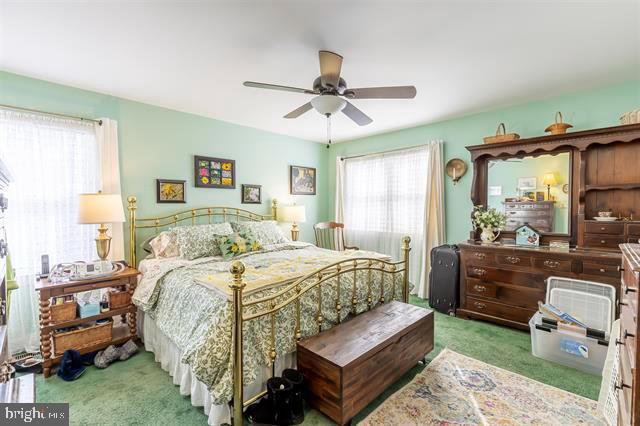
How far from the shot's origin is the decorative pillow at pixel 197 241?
300 centimetres

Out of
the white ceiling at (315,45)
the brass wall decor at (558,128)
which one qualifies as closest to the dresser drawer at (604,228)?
the brass wall decor at (558,128)

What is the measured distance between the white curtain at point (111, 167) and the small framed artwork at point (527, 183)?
469cm

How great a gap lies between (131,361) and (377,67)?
3.42 meters

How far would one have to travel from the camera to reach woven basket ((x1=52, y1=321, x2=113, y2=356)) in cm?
235

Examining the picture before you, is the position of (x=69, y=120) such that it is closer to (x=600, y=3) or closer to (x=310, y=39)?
(x=310, y=39)

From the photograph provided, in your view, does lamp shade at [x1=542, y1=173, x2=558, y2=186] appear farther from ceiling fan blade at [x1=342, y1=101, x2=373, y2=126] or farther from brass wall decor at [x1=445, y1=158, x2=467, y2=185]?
ceiling fan blade at [x1=342, y1=101, x2=373, y2=126]

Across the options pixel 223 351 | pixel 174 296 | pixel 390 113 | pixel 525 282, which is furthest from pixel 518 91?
pixel 174 296

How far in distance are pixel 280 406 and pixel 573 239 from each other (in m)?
3.46

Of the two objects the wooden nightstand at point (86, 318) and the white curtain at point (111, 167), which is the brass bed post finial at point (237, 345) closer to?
the wooden nightstand at point (86, 318)

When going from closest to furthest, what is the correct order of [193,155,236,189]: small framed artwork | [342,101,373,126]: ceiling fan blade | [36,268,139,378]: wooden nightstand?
[36,268,139,378]: wooden nightstand < [342,101,373,126]: ceiling fan blade < [193,155,236,189]: small framed artwork

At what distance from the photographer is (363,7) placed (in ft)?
5.71

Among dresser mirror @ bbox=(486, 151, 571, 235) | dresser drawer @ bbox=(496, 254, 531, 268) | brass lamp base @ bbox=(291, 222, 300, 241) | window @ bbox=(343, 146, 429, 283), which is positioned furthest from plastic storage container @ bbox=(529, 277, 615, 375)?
brass lamp base @ bbox=(291, 222, 300, 241)

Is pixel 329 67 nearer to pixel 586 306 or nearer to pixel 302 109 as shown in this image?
pixel 302 109

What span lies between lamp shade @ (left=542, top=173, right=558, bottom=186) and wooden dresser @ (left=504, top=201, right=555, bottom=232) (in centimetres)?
22
